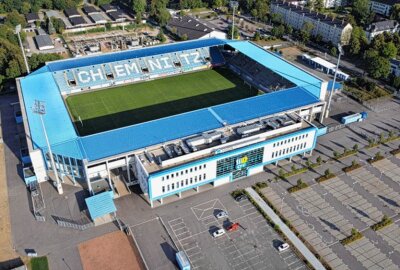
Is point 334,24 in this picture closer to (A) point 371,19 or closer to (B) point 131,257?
(A) point 371,19

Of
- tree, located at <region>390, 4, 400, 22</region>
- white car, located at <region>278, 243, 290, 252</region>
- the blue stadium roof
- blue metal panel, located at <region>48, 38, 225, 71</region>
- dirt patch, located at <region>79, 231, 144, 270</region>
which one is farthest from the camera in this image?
tree, located at <region>390, 4, 400, 22</region>

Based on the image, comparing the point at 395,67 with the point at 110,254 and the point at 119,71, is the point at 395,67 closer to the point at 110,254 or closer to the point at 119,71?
the point at 119,71

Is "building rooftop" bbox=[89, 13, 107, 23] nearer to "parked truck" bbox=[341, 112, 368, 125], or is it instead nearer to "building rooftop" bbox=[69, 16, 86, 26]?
"building rooftop" bbox=[69, 16, 86, 26]

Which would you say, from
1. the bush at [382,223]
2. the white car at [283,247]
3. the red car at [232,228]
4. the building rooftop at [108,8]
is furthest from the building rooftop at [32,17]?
the bush at [382,223]

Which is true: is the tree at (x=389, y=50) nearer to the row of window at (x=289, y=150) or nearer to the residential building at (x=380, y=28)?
the residential building at (x=380, y=28)

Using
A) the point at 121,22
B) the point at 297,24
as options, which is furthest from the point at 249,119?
the point at 121,22

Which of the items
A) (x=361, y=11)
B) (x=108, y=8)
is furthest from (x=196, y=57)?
(x=361, y=11)

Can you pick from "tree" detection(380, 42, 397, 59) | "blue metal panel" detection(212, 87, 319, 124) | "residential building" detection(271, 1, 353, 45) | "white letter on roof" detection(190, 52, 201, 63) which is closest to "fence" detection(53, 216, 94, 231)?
"blue metal panel" detection(212, 87, 319, 124)
